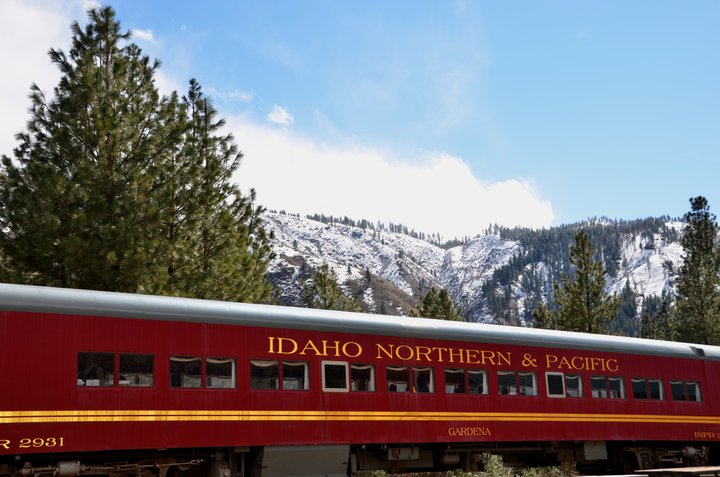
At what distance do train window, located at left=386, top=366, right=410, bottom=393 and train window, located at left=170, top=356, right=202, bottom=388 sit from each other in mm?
4560

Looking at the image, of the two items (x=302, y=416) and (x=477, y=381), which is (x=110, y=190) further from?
(x=477, y=381)

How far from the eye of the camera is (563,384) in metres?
20.0

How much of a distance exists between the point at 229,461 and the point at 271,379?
1.85 m

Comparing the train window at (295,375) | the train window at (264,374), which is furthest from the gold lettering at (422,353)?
the train window at (264,374)

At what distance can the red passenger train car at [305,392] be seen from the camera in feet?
43.5

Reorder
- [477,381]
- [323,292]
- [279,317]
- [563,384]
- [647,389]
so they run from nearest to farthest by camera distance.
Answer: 1. [279,317]
2. [477,381]
3. [563,384]
4. [647,389]
5. [323,292]

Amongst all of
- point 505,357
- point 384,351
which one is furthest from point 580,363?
point 384,351

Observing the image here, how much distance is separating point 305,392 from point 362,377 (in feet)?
5.01

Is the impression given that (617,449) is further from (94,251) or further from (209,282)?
(94,251)

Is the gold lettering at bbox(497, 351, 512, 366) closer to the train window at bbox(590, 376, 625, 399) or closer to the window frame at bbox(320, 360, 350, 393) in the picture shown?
the train window at bbox(590, 376, 625, 399)

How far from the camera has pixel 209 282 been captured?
2012 centimetres

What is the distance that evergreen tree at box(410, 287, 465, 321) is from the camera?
159ft

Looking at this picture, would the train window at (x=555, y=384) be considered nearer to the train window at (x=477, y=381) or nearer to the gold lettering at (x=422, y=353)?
the train window at (x=477, y=381)

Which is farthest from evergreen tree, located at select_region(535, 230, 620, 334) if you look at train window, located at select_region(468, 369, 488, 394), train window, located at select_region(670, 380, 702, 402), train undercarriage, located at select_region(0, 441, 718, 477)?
train window, located at select_region(468, 369, 488, 394)
